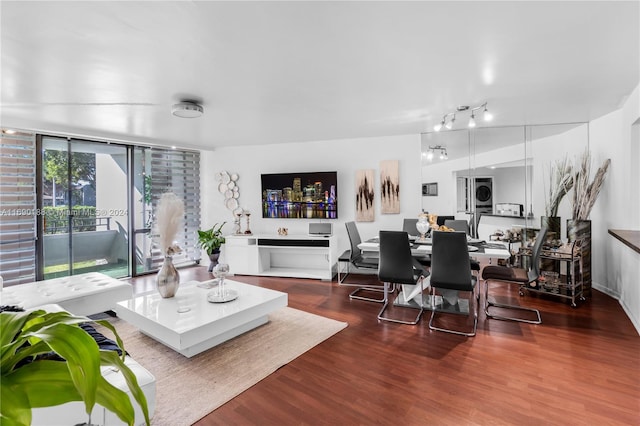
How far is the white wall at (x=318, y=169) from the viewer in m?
5.25

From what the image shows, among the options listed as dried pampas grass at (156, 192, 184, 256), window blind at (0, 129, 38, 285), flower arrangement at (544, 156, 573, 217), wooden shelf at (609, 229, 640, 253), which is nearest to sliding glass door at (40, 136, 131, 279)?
window blind at (0, 129, 38, 285)

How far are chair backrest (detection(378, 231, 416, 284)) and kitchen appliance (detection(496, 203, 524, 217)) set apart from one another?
250 cm

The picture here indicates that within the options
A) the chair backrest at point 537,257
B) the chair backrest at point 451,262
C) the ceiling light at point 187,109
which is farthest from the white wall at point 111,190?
the chair backrest at point 537,257

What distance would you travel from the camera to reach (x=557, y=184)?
14.9 ft

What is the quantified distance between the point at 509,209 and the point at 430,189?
125 cm

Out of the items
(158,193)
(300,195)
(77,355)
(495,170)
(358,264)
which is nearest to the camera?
(77,355)

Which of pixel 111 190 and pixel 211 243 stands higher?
pixel 111 190

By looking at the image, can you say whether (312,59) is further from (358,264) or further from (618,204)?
(618,204)

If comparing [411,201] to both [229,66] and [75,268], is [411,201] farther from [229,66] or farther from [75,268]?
[75,268]

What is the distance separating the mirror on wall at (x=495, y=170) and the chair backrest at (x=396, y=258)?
6.63 ft

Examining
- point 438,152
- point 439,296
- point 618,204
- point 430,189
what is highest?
point 438,152

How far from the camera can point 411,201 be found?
523cm

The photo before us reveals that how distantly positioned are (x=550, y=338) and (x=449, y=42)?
2824 millimetres

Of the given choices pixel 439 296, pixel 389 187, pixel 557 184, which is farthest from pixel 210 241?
pixel 557 184
